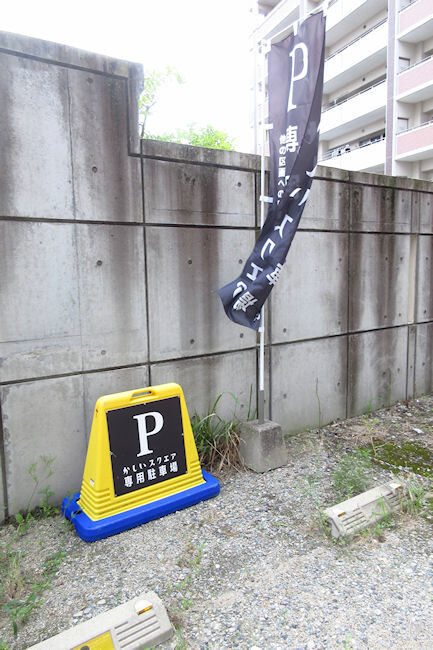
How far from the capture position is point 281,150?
12.0 feet

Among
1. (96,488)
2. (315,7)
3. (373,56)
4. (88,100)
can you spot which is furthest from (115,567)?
(315,7)

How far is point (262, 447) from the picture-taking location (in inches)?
148

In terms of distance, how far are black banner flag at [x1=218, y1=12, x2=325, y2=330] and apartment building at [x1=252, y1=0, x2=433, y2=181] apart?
57.3 feet

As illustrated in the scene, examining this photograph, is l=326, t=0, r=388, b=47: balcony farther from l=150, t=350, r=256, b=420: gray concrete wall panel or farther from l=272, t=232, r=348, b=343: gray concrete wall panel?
l=150, t=350, r=256, b=420: gray concrete wall panel

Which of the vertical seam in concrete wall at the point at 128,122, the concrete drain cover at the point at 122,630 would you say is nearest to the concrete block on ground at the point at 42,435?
the concrete drain cover at the point at 122,630

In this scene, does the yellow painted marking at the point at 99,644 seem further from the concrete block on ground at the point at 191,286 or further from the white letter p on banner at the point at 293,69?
the white letter p on banner at the point at 293,69

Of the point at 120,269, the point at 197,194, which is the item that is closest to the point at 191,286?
the point at 120,269

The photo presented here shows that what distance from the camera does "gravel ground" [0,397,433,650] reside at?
6.76 feet

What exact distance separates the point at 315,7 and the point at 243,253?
29.4 meters

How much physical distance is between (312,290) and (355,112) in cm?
2252

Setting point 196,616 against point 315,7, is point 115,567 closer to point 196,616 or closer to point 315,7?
point 196,616

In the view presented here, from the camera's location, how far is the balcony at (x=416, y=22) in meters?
19.3

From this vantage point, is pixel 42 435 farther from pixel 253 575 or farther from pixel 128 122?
pixel 128 122

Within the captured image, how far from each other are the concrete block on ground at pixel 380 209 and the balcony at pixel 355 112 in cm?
1953
